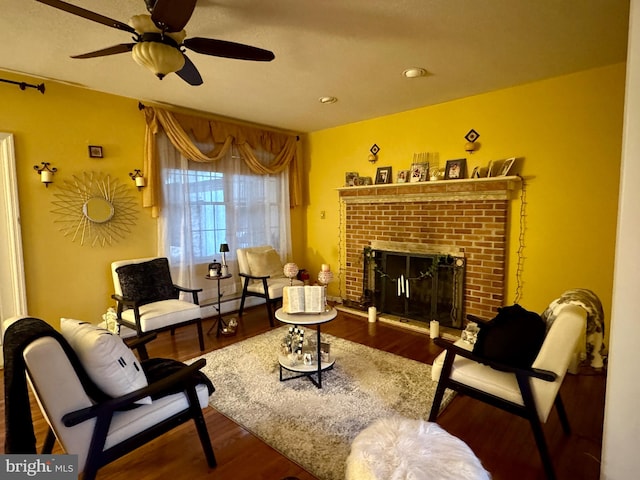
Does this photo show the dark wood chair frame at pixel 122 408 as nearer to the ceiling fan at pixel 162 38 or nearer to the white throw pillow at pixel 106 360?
the white throw pillow at pixel 106 360

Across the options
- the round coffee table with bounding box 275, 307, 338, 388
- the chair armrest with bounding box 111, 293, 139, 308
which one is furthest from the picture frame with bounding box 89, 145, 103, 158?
the round coffee table with bounding box 275, 307, 338, 388

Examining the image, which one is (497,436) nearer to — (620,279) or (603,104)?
(620,279)

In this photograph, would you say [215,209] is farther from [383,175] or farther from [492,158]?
[492,158]

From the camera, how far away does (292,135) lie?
16.1 feet

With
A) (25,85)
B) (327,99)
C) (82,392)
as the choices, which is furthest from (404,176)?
(25,85)

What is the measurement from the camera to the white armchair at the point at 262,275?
152 inches

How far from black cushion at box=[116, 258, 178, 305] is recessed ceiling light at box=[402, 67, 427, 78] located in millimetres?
2988

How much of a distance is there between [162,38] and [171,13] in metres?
0.26

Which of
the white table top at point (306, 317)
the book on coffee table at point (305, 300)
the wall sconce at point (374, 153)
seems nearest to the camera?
the white table top at point (306, 317)

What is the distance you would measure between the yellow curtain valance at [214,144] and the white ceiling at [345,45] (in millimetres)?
310

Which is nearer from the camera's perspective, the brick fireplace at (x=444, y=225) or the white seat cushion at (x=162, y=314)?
the white seat cushion at (x=162, y=314)

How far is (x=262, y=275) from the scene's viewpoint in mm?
4062

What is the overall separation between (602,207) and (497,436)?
85.2 inches

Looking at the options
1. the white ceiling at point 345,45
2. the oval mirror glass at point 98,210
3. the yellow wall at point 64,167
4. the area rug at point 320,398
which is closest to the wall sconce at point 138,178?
the yellow wall at point 64,167
